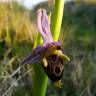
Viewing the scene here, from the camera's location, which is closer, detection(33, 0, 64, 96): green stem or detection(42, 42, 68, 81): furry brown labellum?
detection(42, 42, 68, 81): furry brown labellum

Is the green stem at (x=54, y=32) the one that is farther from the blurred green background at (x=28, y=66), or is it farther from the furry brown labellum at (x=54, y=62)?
the blurred green background at (x=28, y=66)

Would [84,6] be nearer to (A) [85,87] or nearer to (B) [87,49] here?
(B) [87,49]

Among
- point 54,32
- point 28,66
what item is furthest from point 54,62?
point 28,66

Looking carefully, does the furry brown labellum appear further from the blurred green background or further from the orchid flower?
the blurred green background

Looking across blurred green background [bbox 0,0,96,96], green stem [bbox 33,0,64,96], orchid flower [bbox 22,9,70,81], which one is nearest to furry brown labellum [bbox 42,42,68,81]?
orchid flower [bbox 22,9,70,81]

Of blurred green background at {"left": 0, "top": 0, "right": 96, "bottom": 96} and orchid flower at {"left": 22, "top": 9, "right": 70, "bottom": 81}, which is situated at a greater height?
orchid flower at {"left": 22, "top": 9, "right": 70, "bottom": 81}

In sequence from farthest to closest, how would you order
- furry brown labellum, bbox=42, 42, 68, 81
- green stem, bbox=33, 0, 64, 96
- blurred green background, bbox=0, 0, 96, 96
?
blurred green background, bbox=0, 0, 96, 96
green stem, bbox=33, 0, 64, 96
furry brown labellum, bbox=42, 42, 68, 81

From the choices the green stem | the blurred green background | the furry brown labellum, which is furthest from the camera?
the blurred green background

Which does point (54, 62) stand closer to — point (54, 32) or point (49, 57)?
point (49, 57)
